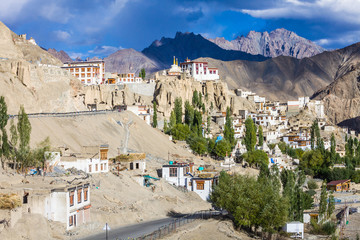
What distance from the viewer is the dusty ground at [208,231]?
3530 cm

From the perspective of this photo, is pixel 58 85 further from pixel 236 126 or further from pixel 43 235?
pixel 43 235

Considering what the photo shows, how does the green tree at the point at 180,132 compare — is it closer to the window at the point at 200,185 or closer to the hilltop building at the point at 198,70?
the window at the point at 200,185

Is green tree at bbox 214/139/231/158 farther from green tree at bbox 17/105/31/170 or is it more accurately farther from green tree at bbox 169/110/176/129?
green tree at bbox 17/105/31/170

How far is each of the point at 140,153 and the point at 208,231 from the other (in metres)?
24.8

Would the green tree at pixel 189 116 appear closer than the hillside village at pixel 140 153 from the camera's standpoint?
No

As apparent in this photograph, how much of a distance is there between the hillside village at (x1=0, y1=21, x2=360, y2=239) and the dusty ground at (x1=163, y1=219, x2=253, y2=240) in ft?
1.33

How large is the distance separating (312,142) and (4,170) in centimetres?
7369

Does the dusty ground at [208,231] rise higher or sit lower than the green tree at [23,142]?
lower

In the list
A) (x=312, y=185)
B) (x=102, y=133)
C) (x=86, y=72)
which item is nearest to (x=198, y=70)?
(x=86, y=72)

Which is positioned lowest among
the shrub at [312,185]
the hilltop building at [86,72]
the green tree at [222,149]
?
the shrub at [312,185]

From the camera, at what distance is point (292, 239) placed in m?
42.4

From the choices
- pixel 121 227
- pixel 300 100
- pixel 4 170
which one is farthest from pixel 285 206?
pixel 300 100

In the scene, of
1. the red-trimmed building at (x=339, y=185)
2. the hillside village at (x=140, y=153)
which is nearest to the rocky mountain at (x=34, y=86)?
the hillside village at (x=140, y=153)

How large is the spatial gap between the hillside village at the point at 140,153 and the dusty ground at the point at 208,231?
1.33 ft
